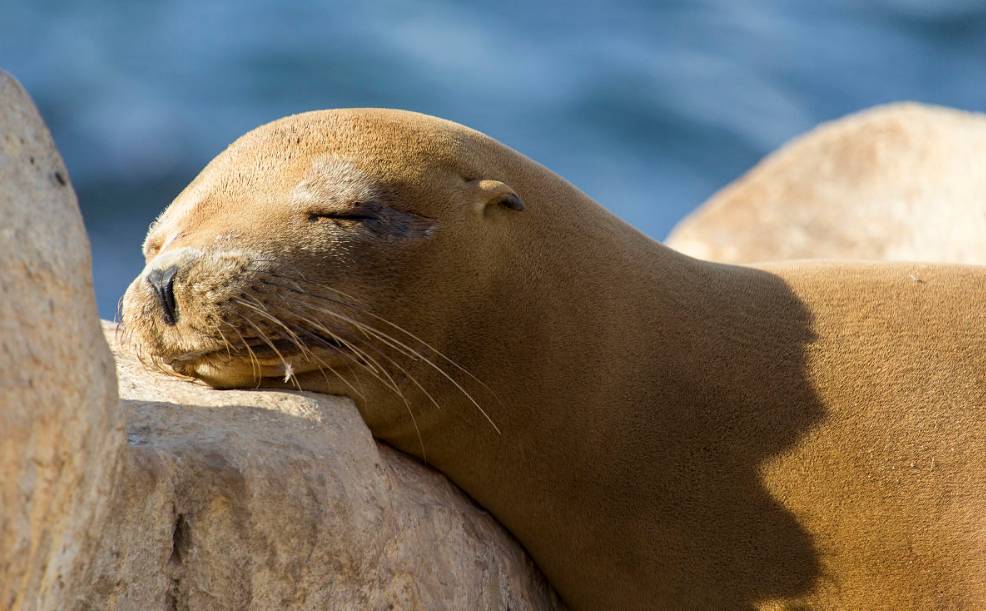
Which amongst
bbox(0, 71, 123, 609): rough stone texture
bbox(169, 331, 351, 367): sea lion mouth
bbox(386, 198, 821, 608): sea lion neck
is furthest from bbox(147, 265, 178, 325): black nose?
bbox(0, 71, 123, 609): rough stone texture

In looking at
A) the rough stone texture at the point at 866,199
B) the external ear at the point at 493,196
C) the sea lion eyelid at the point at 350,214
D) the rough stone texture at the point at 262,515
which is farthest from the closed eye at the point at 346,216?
the rough stone texture at the point at 866,199

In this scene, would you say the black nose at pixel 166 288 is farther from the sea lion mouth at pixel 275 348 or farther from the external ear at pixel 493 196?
the external ear at pixel 493 196

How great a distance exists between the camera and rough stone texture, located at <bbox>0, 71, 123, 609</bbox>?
2428 millimetres

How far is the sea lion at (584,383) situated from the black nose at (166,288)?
0.20 feet

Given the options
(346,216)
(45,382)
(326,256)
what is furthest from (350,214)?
(45,382)

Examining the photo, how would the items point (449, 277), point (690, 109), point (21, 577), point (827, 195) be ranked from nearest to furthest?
point (21, 577)
point (449, 277)
point (827, 195)
point (690, 109)

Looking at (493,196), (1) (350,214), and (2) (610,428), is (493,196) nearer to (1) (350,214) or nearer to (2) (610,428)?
(1) (350,214)

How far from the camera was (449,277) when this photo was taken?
3943 mm

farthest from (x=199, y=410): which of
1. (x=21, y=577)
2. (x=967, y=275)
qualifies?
(x=967, y=275)

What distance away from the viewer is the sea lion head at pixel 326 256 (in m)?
3.71

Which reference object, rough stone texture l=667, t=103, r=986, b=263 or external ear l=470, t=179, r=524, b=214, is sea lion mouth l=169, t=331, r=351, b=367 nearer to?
external ear l=470, t=179, r=524, b=214

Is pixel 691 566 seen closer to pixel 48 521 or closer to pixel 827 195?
pixel 48 521

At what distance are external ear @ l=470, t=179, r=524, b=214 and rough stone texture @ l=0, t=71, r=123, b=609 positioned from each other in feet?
5.01

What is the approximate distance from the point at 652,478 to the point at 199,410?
1.35 meters
